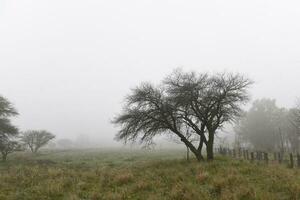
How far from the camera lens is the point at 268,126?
6512 cm

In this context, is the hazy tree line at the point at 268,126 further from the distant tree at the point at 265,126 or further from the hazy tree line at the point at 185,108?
the hazy tree line at the point at 185,108

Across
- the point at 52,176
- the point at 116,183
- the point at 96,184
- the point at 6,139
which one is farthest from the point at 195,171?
the point at 6,139

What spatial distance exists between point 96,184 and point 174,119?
41.2 feet

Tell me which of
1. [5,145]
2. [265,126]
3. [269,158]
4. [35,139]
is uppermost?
[265,126]

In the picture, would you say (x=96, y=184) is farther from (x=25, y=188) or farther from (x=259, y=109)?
(x=259, y=109)

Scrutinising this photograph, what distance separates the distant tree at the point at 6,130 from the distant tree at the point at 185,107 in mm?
20054

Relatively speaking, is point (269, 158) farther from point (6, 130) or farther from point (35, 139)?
point (35, 139)

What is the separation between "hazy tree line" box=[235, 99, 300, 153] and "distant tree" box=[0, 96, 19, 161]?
4966cm

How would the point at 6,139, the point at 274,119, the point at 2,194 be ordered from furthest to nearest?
the point at 274,119 < the point at 6,139 < the point at 2,194

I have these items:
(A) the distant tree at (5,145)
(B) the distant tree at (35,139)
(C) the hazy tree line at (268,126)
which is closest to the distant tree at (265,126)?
(C) the hazy tree line at (268,126)

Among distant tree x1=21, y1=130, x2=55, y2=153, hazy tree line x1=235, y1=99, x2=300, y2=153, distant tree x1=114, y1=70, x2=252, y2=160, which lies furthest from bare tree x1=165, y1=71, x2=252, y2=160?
distant tree x1=21, y1=130, x2=55, y2=153

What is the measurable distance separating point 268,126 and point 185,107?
46.0 metres

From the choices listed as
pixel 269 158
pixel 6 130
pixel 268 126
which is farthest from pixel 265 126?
pixel 6 130

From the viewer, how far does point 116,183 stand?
1667 cm
